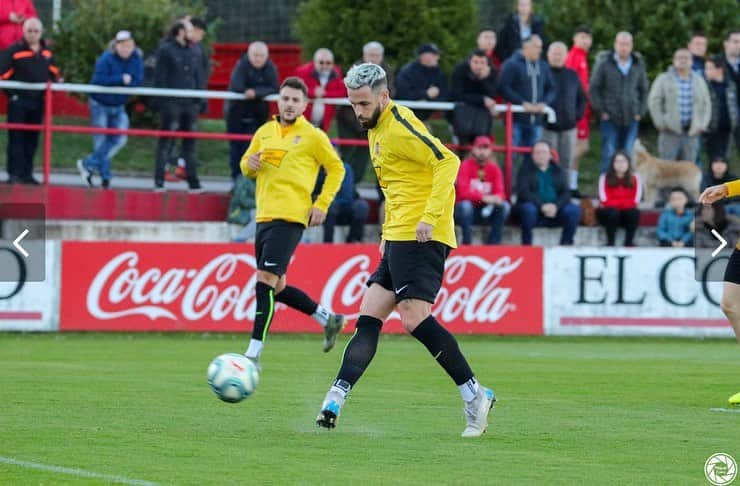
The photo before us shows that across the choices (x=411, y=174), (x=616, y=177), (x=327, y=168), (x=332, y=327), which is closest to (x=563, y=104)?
(x=616, y=177)

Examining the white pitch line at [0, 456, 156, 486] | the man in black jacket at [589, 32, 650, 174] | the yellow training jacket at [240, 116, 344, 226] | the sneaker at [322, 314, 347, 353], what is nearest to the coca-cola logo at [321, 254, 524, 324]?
the man in black jacket at [589, 32, 650, 174]

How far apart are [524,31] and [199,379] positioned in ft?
37.6

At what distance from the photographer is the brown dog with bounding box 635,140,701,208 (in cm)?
2281

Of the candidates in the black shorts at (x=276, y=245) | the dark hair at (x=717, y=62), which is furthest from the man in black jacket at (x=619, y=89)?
the black shorts at (x=276, y=245)

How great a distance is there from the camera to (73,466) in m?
8.02

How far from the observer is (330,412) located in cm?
950

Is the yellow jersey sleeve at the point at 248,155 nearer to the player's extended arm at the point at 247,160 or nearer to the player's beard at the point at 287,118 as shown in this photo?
the player's extended arm at the point at 247,160

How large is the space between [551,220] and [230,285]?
4.92 m

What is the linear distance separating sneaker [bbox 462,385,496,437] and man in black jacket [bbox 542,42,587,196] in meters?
13.0

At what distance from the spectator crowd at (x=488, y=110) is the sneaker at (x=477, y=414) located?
455 inches

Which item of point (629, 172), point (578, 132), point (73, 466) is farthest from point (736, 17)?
point (73, 466)

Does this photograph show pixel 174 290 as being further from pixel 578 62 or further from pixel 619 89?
pixel 578 62

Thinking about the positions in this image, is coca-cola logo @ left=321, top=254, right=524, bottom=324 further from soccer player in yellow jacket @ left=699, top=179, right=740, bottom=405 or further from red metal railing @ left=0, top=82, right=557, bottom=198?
soccer player in yellow jacket @ left=699, top=179, right=740, bottom=405

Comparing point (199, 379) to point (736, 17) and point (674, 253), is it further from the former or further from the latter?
point (736, 17)
